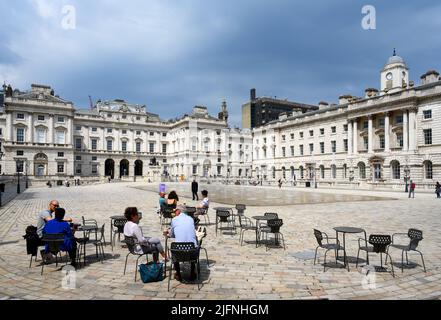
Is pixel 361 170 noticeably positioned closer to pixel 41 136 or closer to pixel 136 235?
pixel 136 235

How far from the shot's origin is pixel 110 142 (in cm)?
7300

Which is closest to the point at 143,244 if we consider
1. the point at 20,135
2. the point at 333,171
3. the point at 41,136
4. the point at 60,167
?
the point at 333,171

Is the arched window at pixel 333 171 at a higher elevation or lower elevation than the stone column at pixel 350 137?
lower

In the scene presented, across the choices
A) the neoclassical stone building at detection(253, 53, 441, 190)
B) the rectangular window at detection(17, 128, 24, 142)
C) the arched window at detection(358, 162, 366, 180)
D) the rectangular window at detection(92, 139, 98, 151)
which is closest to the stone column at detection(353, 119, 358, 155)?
the neoclassical stone building at detection(253, 53, 441, 190)

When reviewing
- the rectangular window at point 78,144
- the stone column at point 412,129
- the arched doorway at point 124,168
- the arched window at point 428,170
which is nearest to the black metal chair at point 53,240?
the arched window at point 428,170

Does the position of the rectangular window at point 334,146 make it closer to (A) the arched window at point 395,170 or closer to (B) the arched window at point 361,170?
(B) the arched window at point 361,170

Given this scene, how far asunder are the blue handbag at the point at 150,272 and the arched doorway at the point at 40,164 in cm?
6625

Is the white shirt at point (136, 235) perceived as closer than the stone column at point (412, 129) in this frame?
Yes

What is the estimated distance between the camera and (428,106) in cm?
3947

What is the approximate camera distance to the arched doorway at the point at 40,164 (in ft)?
200

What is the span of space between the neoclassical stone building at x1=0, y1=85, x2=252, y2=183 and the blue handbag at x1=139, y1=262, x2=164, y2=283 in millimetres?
56133

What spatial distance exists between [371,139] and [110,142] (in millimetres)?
58858

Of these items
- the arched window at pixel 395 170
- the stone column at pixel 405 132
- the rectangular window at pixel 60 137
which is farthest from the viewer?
the rectangular window at pixel 60 137

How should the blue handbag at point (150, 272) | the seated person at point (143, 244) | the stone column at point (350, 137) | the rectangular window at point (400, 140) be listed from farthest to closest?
1. the stone column at point (350, 137)
2. the rectangular window at point (400, 140)
3. the seated person at point (143, 244)
4. the blue handbag at point (150, 272)
